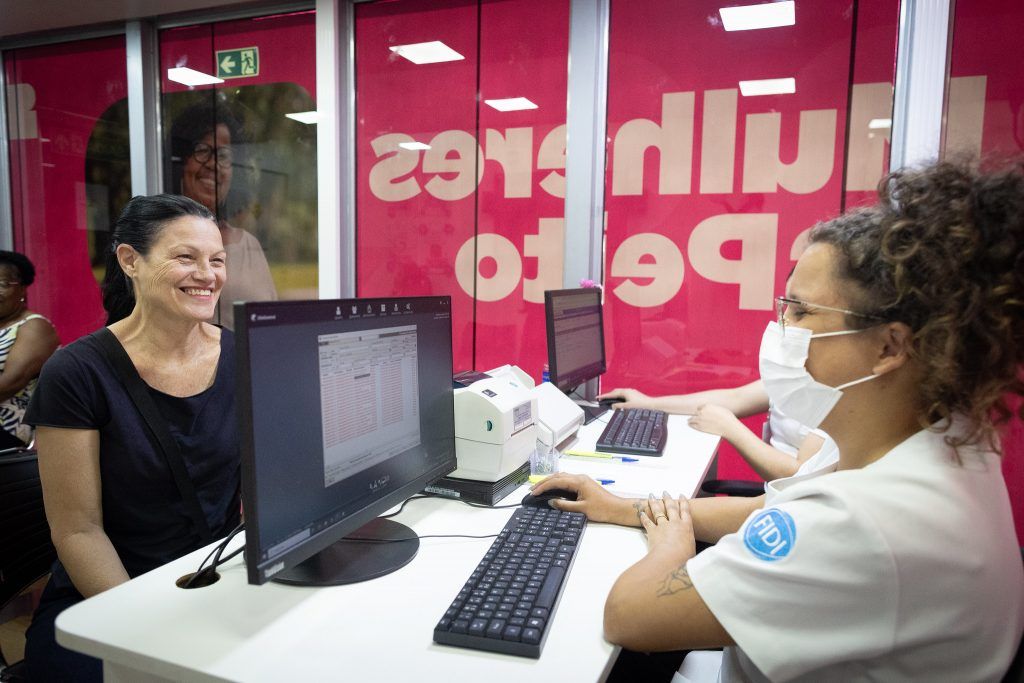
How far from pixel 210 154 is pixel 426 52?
1631 millimetres

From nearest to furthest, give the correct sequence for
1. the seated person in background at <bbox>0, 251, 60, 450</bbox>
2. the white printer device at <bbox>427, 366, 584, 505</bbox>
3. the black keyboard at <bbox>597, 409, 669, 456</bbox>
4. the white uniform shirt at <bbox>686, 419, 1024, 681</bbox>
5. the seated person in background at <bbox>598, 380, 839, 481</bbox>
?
1. the white uniform shirt at <bbox>686, 419, 1024, 681</bbox>
2. the white printer device at <bbox>427, 366, 584, 505</bbox>
3. the seated person in background at <bbox>598, 380, 839, 481</bbox>
4. the black keyboard at <bbox>597, 409, 669, 456</bbox>
5. the seated person in background at <bbox>0, 251, 60, 450</bbox>

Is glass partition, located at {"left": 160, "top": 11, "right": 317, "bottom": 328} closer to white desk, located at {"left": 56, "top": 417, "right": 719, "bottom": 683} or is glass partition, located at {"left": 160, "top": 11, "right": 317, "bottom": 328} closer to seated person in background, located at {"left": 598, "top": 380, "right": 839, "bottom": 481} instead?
seated person in background, located at {"left": 598, "top": 380, "right": 839, "bottom": 481}

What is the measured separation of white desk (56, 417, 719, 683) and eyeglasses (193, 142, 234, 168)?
3513 mm

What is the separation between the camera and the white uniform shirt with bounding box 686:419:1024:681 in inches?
31.4

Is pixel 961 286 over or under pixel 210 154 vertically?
under

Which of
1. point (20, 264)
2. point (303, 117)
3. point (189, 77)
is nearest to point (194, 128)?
point (189, 77)

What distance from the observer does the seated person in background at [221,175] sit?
13.4 feet

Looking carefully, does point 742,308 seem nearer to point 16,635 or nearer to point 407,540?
point 407,540

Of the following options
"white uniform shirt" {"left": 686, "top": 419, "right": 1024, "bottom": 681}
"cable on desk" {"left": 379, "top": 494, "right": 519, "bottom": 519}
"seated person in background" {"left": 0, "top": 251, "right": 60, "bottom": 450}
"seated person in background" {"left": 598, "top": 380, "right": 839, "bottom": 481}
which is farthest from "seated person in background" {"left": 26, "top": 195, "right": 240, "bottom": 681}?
"seated person in background" {"left": 0, "top": 251, "right": 60, "bottom": 450}

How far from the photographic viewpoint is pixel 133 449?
148 cm

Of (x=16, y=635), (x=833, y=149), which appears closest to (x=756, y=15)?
(x=833, y=149)

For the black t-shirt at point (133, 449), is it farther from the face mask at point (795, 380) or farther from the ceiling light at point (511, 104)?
the ceiling light at point (511, 104)

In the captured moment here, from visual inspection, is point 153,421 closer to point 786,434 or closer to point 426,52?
point 786,434

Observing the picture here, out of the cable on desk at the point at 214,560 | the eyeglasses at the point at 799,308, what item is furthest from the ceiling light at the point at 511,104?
the cable on desk at the point at 214,560
